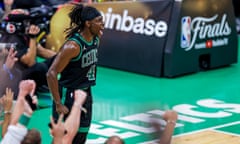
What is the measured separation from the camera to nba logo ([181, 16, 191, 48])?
11281mm

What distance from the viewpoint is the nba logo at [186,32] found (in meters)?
11.3

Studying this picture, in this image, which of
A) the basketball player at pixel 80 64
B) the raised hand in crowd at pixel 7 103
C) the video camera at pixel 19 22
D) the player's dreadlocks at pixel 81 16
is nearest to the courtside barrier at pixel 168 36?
the video camera at pixel 19 22

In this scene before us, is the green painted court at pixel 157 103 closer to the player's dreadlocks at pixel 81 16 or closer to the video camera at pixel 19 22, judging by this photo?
the video camera at pixel 19 22

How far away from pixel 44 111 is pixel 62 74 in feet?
10.9

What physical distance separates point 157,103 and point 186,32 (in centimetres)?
201

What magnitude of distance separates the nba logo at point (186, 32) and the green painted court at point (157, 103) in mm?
572

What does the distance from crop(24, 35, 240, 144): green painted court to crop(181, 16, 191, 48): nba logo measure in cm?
57

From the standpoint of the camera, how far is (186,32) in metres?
11.4

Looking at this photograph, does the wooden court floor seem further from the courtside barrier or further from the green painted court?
the courtside barrier

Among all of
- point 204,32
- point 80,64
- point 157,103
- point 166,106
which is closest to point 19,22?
point 157,103

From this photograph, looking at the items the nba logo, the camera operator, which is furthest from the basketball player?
the nba logo

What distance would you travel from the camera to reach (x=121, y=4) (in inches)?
472

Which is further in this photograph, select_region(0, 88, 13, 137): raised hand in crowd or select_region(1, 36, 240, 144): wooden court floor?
select_region(1, 36, 240, 144): wooden court floor

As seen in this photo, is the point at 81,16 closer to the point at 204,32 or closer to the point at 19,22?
the point at 19,22
